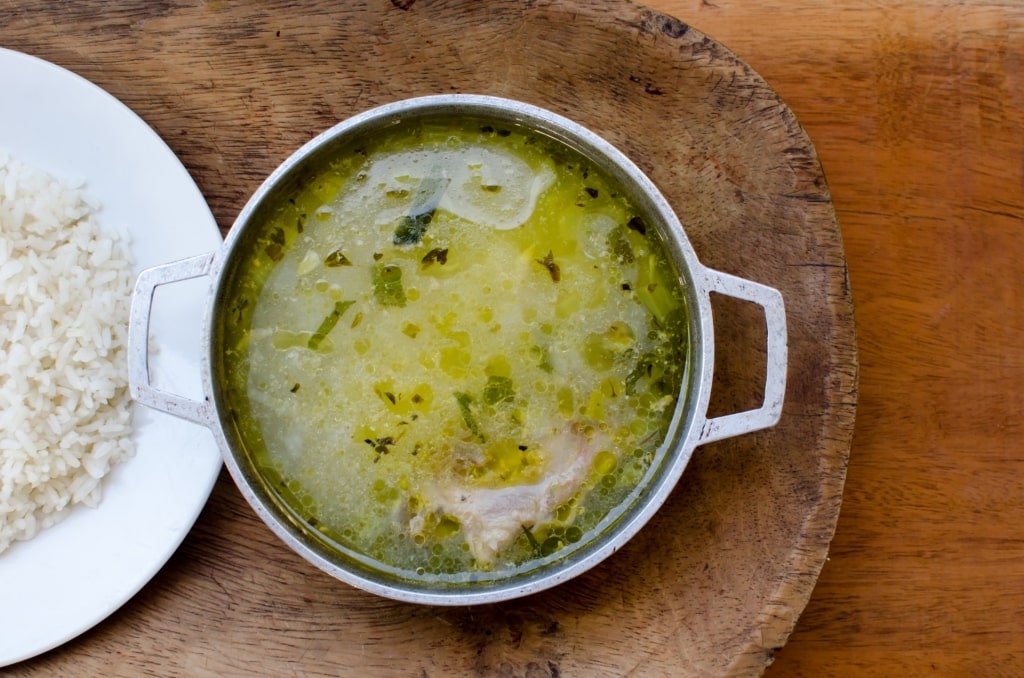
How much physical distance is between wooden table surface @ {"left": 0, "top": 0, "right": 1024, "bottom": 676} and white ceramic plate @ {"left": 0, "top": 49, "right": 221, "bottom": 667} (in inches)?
41.8

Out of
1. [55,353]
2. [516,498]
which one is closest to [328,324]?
[516,498]

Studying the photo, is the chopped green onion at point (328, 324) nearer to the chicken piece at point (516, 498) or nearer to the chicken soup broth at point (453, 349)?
the chicken soup broth at point (453, 349)

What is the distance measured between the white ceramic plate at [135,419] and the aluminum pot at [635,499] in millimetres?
189

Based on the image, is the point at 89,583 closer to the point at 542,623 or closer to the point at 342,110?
the point at 542,623

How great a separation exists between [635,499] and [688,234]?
19.8 inches

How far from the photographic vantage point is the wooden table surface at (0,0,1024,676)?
1677 millimetres

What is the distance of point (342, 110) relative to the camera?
5.18ft

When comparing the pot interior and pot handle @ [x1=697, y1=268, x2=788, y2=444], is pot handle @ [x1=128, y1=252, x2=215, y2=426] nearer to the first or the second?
the pot interior

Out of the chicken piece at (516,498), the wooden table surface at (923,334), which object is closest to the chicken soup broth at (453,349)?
Answer: the chicken piece at (516,498)

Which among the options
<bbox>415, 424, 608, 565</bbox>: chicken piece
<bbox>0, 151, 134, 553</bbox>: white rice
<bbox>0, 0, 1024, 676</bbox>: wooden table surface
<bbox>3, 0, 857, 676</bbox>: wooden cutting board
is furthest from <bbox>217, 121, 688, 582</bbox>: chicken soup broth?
<bbox>0, 0, 1024, 676</bbox>: wooden table surface

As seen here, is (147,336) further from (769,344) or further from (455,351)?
(769,344)

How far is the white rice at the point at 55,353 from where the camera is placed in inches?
60.3

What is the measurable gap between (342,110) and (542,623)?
3.41ft

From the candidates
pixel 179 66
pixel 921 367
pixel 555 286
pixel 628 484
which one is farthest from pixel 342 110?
→ pixel 921 367
